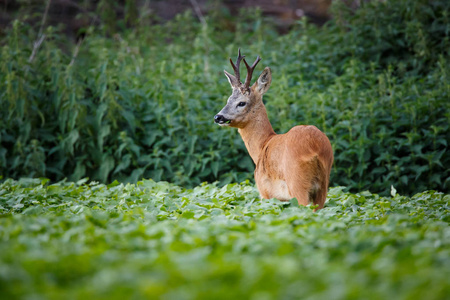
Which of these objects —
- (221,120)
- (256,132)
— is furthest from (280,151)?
(221,120)

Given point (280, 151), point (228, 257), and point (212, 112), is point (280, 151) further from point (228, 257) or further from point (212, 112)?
point (212, 112)

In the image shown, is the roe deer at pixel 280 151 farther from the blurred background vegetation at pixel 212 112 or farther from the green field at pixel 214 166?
the blurred background vegetation at pixel 212 112

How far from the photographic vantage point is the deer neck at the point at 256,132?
589cm

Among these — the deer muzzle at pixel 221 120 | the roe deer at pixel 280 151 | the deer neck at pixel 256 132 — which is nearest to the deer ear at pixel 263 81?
the roe deer at pixel 280 151

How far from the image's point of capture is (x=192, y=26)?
41.1 feet

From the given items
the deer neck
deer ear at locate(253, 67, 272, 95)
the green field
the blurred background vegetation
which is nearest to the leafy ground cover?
the green field

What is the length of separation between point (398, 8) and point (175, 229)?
860 cm

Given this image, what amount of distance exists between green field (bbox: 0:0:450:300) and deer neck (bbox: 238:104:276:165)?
0.47 metres

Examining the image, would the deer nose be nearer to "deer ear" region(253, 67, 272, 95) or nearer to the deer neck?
the deer neck

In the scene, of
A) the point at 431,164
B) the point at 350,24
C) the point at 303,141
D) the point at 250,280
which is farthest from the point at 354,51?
the point at 250,280

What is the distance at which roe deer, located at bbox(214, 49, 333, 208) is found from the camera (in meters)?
4.66

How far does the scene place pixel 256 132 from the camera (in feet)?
19.5

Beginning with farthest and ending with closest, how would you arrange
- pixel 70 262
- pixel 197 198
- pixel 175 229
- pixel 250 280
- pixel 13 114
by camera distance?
1. pixel 13 114
2. pixel 197 198
3. pixel 175 229
4. pixel 70 262
5. pixel 250 280

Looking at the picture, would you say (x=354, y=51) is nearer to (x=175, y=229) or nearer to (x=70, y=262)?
(x=175, y=229)
